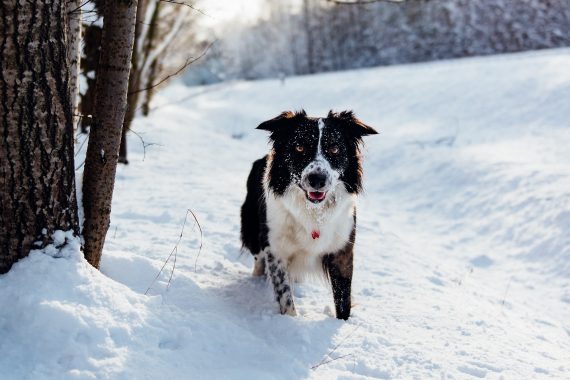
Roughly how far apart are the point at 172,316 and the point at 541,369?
2443 mm

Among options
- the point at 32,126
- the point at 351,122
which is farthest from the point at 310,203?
the point at 32,126

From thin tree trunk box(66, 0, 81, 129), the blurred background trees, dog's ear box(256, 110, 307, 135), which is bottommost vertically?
dog's ear box(256, 110, 307, 135)

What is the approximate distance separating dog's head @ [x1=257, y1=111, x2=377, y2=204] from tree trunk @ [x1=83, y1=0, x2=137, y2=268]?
1.06 meters

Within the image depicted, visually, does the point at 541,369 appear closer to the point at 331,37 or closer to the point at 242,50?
the point at 331,37

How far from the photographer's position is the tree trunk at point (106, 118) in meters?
3.10

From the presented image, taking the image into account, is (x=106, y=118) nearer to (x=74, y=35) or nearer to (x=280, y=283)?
(x=74, y=35)

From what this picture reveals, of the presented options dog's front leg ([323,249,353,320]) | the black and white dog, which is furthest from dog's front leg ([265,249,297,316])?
dog's front leg ([323,249,353,320])

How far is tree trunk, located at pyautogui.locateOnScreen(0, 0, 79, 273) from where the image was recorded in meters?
2.42

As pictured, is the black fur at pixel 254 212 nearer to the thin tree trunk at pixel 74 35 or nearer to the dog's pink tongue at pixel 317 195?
the dog's pink tongue at pixel 317 195

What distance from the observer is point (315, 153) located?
12.6 feet

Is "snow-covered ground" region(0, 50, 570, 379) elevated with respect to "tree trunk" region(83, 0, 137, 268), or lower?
lower

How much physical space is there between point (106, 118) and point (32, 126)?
26.3 inches

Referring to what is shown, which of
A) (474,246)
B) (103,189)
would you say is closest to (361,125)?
(103,189)

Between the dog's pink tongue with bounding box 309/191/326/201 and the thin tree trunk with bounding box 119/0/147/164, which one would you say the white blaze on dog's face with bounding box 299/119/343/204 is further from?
the thin tree trunk with bounding box 119/0/147/164
